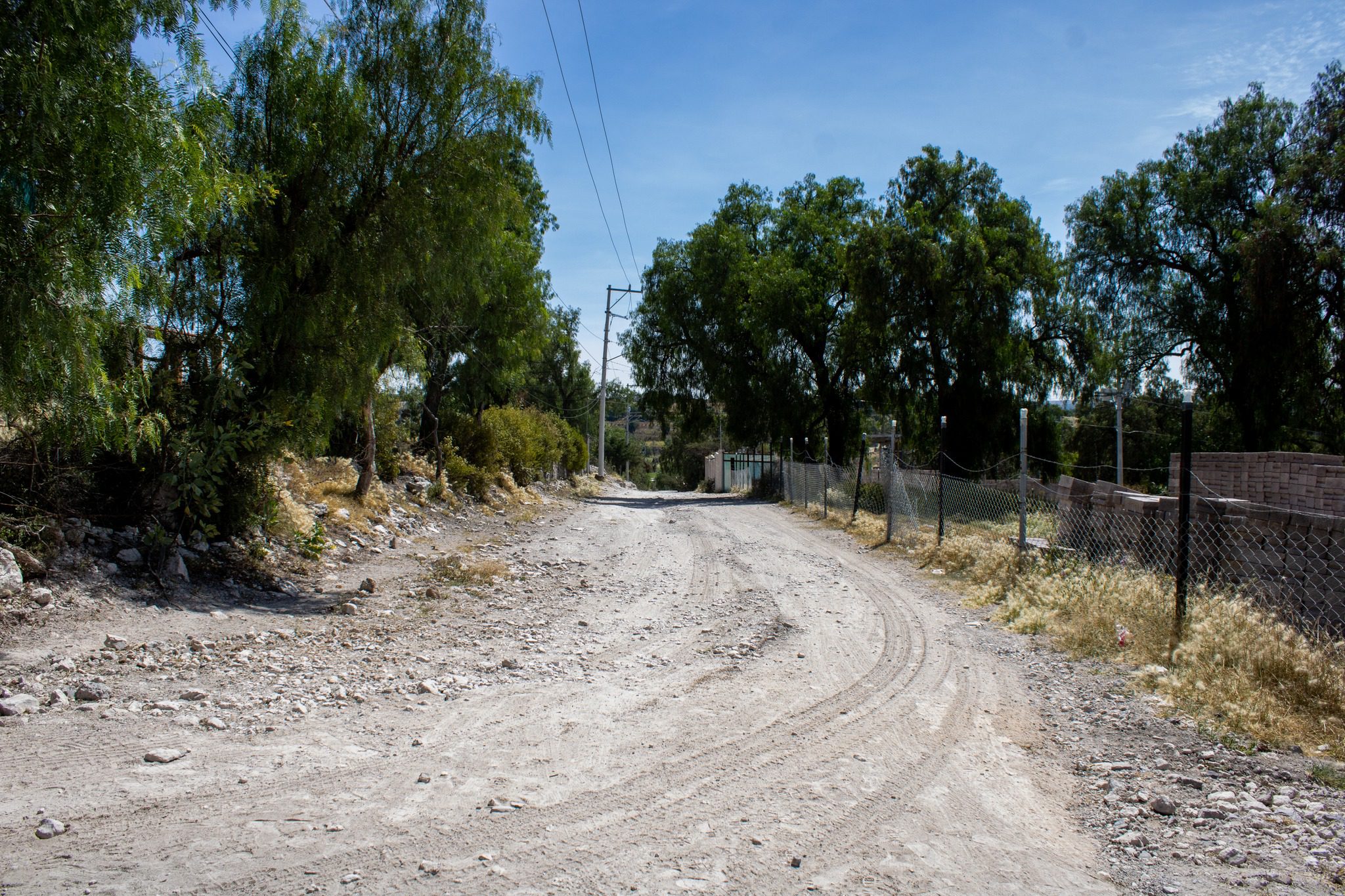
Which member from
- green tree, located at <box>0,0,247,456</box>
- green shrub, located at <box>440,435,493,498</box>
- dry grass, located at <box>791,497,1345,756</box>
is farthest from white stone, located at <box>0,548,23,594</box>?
green shrub, located at <box>440,435,493,498</box>

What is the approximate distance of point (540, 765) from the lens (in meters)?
4.06

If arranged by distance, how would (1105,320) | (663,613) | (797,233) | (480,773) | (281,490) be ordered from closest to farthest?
(480,773)
(663,613)
(281,490)
(1105,320)
(797,233)

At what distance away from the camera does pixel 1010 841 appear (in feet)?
11.1

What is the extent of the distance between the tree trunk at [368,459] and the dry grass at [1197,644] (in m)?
9.60

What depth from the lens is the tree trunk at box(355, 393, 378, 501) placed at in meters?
13.3

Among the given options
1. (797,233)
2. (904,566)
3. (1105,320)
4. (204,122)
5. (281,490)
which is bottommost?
(904,566)

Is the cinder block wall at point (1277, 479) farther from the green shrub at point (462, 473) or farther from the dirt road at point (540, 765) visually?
the green shrub at point (462, 473)

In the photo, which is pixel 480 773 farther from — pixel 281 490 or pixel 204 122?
pixel 281 490

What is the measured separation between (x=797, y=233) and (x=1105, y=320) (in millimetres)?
12798

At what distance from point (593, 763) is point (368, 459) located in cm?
1105

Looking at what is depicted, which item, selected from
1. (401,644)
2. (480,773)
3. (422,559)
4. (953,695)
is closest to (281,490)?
(422,559)

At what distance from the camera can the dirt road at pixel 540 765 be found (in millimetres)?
3047

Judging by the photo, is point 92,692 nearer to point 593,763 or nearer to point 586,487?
point 593,763

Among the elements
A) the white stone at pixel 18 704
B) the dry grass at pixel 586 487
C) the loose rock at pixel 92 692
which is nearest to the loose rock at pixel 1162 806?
the loose rock at pixel 92 692
